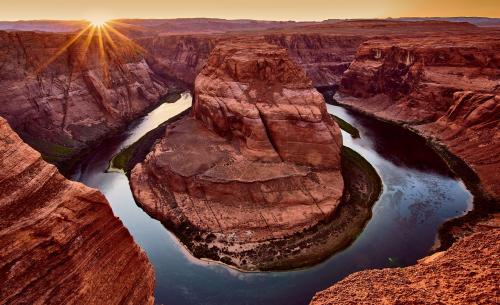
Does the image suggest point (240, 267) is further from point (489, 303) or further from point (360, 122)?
point (360, 122)

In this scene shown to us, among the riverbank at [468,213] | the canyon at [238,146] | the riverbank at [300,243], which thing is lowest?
the riverbank at [300,243]

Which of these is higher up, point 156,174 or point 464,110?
point 464,110

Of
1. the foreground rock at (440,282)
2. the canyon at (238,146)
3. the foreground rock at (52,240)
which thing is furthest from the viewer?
the canyon at (238,146)

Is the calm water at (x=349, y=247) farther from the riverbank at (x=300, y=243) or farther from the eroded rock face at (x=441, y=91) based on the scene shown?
the eroded rock face at (x=441, y=91)

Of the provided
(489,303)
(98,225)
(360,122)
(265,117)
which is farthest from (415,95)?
(98,225)

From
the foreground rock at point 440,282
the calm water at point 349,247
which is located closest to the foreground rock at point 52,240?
the foreground rock at point 440,282

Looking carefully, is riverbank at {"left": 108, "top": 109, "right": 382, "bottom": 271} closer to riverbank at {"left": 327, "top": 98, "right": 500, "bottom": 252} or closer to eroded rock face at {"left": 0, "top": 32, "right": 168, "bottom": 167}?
riverbank at {"left": 327, "top": 98, "right": 500, "bottom": 252}

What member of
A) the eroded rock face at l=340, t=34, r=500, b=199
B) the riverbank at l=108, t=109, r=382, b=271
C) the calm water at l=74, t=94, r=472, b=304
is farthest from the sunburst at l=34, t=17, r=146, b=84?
the eroded rock face at l=340, t=34, r=500, b=199
